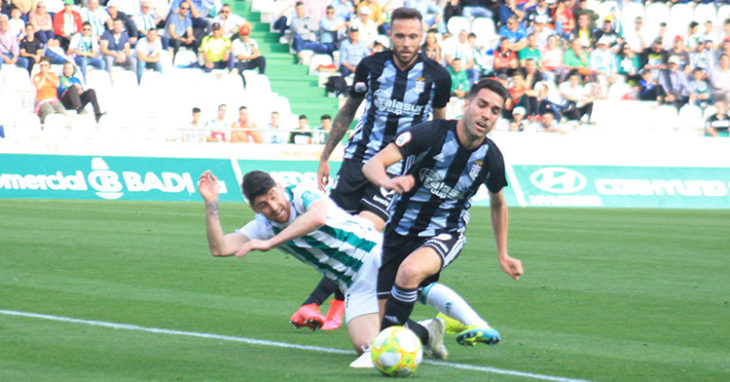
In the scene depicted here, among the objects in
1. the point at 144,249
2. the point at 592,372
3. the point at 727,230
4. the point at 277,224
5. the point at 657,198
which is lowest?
the point at 657,198

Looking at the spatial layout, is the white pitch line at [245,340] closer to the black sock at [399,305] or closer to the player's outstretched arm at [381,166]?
the black sock at [399,305]

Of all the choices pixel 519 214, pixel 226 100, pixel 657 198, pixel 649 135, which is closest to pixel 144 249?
pixel 519 214

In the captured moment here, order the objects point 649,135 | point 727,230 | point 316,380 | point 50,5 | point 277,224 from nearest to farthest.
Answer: point 316,380 → point 277,224 → point 727,230 → point 50,5 → point 649,135

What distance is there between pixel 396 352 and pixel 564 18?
24.3m

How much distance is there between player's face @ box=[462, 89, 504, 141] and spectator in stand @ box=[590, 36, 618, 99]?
22055mm

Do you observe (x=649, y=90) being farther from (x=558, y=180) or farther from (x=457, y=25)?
(x=558, y=180)

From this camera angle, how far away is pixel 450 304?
680 cm

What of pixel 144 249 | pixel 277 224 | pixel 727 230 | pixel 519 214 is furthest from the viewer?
pixel 519 214

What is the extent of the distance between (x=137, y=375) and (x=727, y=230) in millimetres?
13599

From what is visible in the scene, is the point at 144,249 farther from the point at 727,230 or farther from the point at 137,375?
the point at 727,230

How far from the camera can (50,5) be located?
23719 mm

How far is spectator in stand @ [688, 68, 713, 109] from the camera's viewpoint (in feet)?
92.4

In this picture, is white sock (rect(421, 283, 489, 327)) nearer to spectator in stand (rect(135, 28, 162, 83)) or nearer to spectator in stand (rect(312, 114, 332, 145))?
spectator in stand (rect(312, 114, 332, 145))

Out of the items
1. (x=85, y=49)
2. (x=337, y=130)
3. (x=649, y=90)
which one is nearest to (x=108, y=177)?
(x=85, y=49)
